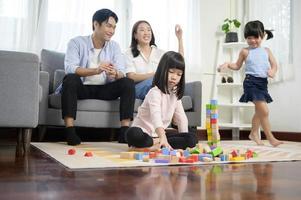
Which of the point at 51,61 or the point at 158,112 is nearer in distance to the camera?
the point at 158,112

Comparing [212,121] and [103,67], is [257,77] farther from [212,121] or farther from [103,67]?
[103,67]

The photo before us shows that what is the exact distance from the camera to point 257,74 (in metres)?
2.97

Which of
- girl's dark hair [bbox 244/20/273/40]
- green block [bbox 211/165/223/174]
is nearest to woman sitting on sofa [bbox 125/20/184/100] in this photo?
girl's dark hair [bbox 244/20/273/40]

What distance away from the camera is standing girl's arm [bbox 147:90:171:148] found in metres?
1.89

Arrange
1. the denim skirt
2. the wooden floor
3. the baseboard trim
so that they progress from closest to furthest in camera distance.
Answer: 1. the wooden floor
2. the denim skirt
3. the baseboard trim

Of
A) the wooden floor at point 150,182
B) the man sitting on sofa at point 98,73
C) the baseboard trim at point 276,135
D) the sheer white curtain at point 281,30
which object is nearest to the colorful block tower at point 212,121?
the wooden floor at point 150,182

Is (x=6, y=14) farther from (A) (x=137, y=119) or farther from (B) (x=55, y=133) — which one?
(A) (x=137, y=119)

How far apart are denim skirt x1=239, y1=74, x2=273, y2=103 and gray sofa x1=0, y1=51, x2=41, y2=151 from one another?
62.0 inches

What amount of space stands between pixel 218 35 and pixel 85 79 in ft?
6.91

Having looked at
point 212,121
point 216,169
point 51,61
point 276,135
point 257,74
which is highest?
point 51,61

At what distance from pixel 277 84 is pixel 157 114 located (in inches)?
97.5

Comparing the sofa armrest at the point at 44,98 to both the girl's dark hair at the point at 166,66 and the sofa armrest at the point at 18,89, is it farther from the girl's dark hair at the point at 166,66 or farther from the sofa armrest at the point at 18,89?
the girl's dark hair at the point at 166,66

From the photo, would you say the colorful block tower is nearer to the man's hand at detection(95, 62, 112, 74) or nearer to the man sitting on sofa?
the man sitting on sofa

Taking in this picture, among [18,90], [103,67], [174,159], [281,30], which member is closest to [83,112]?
[103,67]
